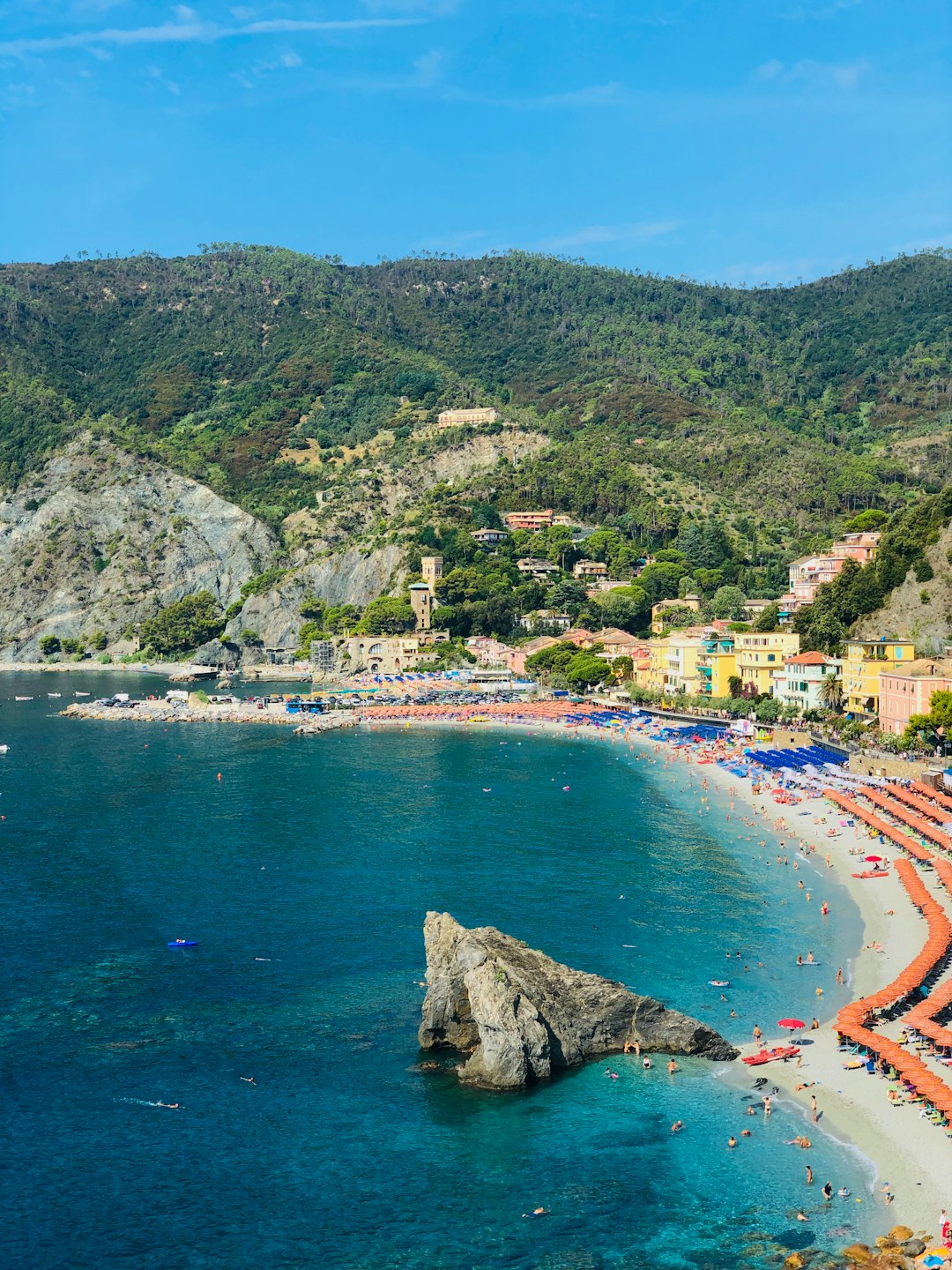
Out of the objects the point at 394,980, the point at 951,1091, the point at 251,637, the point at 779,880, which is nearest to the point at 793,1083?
the point at 951,1091

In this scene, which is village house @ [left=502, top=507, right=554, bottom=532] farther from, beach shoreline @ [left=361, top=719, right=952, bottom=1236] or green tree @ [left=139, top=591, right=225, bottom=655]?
beach shoreline @ [left=361, top=719, right=952, bottom=1236]

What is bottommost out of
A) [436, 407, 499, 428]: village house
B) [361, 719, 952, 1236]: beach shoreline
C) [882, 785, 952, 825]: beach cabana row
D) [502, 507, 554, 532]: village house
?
[361, 719, 952, 1236]: beach shoreline

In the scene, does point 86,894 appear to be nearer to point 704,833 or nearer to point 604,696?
point 704,833

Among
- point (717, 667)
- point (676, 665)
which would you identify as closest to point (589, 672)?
point (676, 665)

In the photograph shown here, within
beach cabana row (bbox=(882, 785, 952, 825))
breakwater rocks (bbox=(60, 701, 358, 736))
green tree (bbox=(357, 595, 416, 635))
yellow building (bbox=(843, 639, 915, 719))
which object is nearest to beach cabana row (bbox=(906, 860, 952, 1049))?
beach cabana row (bbox=(882, 785, 952, 825))

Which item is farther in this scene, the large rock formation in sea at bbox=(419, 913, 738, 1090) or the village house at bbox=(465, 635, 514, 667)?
the village house at bbox=(465, 635, 514, 667)

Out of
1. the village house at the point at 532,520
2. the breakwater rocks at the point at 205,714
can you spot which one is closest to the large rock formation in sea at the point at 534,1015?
the breakwater rocks at the point at 205,714

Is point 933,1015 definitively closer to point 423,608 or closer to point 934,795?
point 934,795
